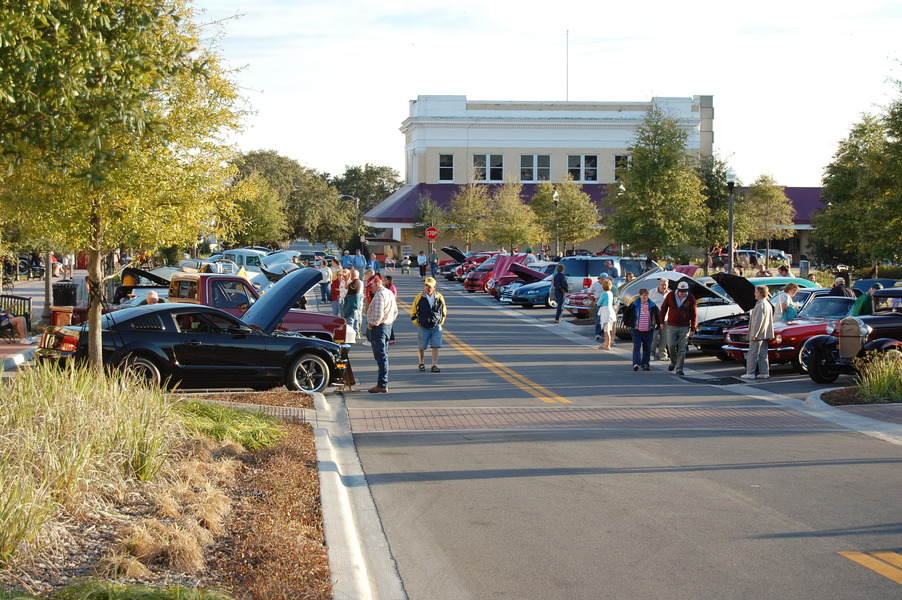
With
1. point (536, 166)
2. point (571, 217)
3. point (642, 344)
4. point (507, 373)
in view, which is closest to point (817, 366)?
point (642, 344)

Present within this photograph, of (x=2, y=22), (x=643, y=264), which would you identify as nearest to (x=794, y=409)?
(x=2, y=22)

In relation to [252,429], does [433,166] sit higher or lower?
higher

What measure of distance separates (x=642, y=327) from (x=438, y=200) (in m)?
55.2

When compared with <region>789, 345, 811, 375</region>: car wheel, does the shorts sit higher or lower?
higher

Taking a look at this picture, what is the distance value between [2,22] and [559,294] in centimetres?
2234

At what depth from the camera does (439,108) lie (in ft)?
246

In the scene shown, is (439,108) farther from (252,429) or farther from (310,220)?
(252,429)

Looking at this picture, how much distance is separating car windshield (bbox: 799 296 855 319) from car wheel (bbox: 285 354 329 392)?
10.2 meters

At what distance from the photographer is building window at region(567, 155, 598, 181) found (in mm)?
75625

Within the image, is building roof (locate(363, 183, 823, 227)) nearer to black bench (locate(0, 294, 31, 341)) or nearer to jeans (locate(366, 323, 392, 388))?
black bench (locate(0, 294, 31, 341))

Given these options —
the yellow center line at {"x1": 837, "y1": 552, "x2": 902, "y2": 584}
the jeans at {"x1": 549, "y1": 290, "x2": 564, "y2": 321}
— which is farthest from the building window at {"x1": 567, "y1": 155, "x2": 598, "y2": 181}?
the yellow center line at {"x1": 837, "y1": 552, "x2": 902, "y2": 584}

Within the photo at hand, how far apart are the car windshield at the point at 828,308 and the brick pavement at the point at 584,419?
5500 mm

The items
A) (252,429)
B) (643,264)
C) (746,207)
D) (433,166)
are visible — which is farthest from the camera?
(433,166)

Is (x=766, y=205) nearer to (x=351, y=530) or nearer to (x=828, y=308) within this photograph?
(x=828, y=308)
